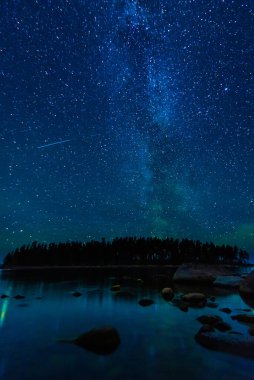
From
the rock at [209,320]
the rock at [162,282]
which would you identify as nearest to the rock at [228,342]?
the rock at [209,320]

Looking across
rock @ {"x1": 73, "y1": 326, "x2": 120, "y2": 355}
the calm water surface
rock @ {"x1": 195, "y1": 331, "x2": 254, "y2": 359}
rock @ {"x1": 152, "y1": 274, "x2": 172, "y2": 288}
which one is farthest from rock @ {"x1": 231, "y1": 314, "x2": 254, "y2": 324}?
rock @ {"x1": 152, "y1": 274, "x2": 172, "y2": 288}

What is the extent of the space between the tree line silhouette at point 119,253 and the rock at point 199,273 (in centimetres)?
9232

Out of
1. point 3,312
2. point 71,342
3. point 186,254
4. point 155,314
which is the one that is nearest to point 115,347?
point 71,342

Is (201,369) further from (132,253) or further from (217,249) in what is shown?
(217,249)

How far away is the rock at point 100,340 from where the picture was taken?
9.88 metres

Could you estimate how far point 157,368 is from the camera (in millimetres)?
8328

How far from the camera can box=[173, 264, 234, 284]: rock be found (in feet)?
109

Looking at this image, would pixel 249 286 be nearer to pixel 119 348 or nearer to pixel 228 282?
pixel 228 282

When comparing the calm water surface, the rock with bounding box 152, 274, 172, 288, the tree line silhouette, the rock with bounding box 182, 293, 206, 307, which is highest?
the tree line silhouette

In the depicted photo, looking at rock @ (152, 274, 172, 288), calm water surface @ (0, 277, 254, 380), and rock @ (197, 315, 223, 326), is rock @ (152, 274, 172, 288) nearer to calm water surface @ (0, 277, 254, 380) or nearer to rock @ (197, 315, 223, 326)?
calm water surface @ (0, 277, 254, 380)

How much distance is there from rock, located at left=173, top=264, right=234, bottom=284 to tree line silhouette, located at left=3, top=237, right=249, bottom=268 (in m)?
92.3

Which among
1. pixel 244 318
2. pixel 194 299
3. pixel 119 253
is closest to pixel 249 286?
pixel 194 299

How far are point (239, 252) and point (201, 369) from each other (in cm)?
17983

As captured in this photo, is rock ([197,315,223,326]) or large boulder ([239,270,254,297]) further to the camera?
large boulder ([239,270,254,297])
